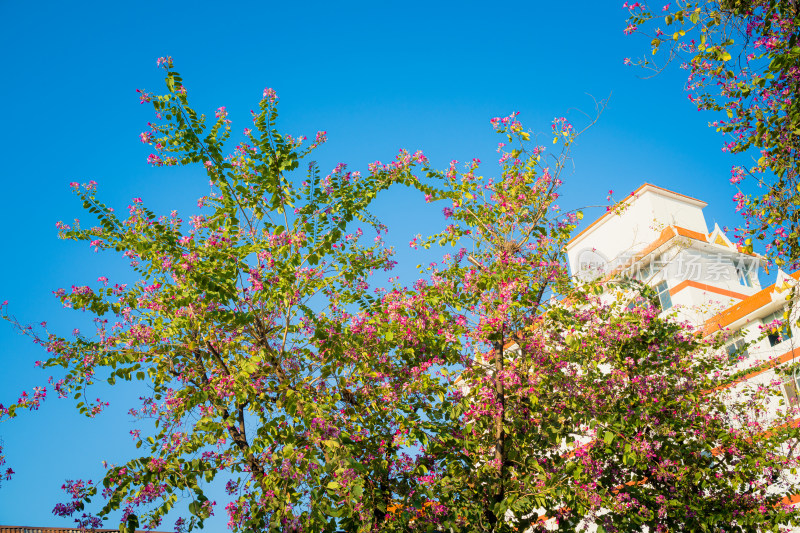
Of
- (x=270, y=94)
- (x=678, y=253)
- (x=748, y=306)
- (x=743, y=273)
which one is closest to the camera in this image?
(x=270, y=94)

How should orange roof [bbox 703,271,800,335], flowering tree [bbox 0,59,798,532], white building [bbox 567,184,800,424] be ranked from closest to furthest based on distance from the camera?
flowering tree [bbox 0,59,798,532], orange roof [bbox 703,271,800,335], white building [bbox 567,184,800,424]

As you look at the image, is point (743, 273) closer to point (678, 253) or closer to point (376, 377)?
point (678, 253)

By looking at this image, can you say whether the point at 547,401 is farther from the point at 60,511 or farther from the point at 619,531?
the point at 60,511

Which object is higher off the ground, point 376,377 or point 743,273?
point 743,273

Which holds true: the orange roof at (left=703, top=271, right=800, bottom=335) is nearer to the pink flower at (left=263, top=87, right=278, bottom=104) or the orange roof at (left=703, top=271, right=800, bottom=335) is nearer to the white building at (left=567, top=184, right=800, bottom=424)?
the white building at (left=567, top=184, right=800, bottom=424)

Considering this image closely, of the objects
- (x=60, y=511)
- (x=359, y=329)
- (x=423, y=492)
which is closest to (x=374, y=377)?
(x=359, y=329)

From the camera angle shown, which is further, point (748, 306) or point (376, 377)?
point (748, 306)

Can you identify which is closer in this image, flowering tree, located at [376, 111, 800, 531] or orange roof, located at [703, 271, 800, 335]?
flowering tree, located at [376, 111, 800, 531]

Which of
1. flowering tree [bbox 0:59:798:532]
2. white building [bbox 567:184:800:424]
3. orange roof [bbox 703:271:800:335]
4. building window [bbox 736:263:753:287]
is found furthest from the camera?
building window [bbox 736:263:753:287]

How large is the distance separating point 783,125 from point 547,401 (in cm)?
605

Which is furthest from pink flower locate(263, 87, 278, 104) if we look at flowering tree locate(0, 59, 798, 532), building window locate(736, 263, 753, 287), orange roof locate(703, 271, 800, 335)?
building window locate(736, 263, 753, 287)

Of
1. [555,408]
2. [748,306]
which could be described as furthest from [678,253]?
[555,408]

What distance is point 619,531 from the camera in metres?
11.7

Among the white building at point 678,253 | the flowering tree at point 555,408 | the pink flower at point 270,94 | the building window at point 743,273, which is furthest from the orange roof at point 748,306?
the pink flower at point 270,94
